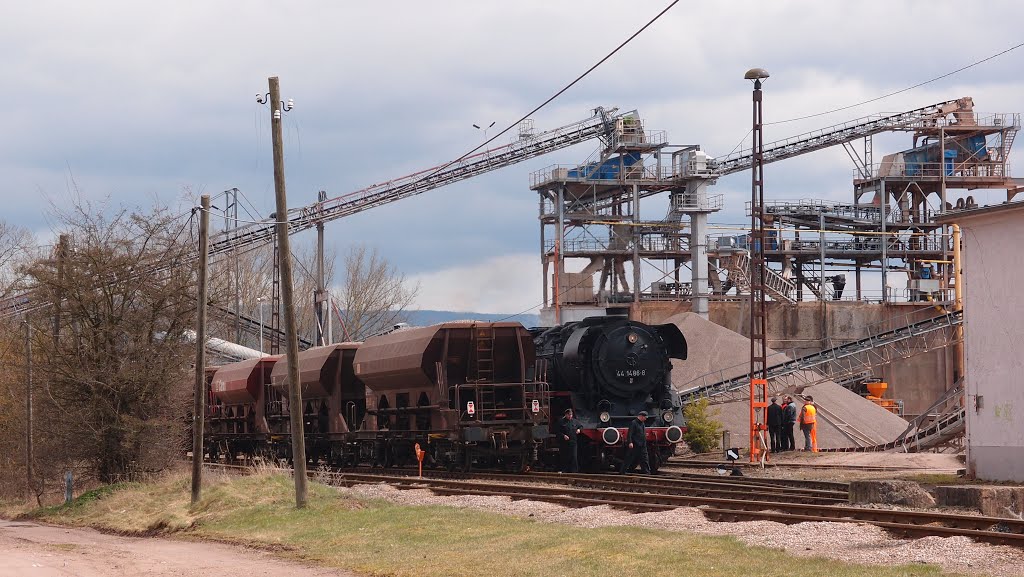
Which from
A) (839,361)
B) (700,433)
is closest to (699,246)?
(839,361)

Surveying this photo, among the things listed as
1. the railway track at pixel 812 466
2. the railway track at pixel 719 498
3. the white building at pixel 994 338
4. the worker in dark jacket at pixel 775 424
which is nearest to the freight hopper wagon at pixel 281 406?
the railway track at pixel 719 498

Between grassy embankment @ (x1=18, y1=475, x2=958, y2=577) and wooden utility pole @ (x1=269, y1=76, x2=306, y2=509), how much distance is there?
2.42ft

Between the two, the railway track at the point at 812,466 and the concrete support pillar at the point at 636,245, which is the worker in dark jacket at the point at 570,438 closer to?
the railway track at the point at 812,466

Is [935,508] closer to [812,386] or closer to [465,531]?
[465,531]

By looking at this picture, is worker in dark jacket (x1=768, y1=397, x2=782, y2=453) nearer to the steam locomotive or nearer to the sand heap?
the sand heap

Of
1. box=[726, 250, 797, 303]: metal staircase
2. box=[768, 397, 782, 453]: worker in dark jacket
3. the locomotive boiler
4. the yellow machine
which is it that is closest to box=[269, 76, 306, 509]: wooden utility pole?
the locomotive boiler

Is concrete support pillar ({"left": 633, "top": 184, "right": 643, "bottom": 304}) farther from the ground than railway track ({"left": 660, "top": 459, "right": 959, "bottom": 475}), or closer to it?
farther from the ground

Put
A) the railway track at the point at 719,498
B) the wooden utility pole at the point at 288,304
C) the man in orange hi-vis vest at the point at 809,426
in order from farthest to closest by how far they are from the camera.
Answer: the man in orange hi-vis vest at the point at 809,426 < the wooden utility pole at the point at 288,304 < the railway track at the point at 719,498

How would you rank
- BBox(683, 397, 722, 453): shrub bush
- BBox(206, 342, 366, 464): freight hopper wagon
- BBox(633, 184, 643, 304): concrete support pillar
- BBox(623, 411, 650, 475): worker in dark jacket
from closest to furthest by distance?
BBox(623, 411, 650, 475): worker in dark jacket < BBox(206, 342, 366, 464): freight hopper wagon < BBox(683, 397, 722, 453): shrub bush < BBox(633, 184, 643, 304): concrete support pillar

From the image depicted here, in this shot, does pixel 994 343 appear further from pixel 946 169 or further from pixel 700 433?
pixel 946 169

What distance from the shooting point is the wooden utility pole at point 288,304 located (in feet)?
70.6

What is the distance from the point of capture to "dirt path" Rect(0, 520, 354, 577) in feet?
51.1

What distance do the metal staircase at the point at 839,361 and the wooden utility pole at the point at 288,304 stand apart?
2410 centimetres

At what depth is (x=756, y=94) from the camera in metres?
33.8
